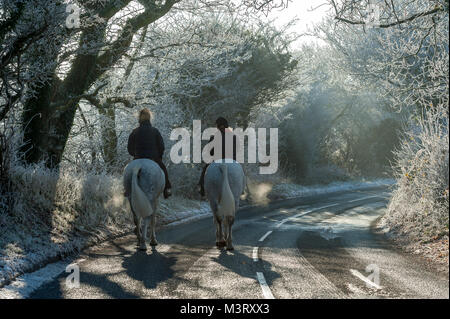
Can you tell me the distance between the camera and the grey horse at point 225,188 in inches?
377

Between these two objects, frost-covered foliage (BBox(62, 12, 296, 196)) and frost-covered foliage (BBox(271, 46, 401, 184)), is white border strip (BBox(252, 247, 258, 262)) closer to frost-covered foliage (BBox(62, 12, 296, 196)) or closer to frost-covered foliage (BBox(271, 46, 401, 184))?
frost-covered foliage (BBox(62, 12, 296, 196))

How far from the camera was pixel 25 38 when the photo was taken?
9578 millimetres

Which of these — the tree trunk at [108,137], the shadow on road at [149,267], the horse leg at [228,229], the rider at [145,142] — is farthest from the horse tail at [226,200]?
the tree trunk at [108,137]

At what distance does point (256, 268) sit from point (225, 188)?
189 centimetres

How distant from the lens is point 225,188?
956 centimetres

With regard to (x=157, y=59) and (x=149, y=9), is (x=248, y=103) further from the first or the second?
(x=149, y=9)

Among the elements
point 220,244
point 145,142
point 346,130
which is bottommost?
point 220,244

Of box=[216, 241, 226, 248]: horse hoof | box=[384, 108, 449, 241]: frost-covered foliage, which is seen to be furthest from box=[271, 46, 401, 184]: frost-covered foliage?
box=[216, 241, 226, 248]: horse hoof

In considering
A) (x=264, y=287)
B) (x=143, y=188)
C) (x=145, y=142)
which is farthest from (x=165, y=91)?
(x=264, y=287)

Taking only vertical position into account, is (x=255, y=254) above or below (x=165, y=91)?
below

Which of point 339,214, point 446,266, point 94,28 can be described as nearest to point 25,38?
point 94,28

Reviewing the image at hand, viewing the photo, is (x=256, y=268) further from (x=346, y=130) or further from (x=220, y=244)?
(x=346, y=130)

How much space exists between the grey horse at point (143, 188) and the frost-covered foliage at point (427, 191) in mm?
6042
